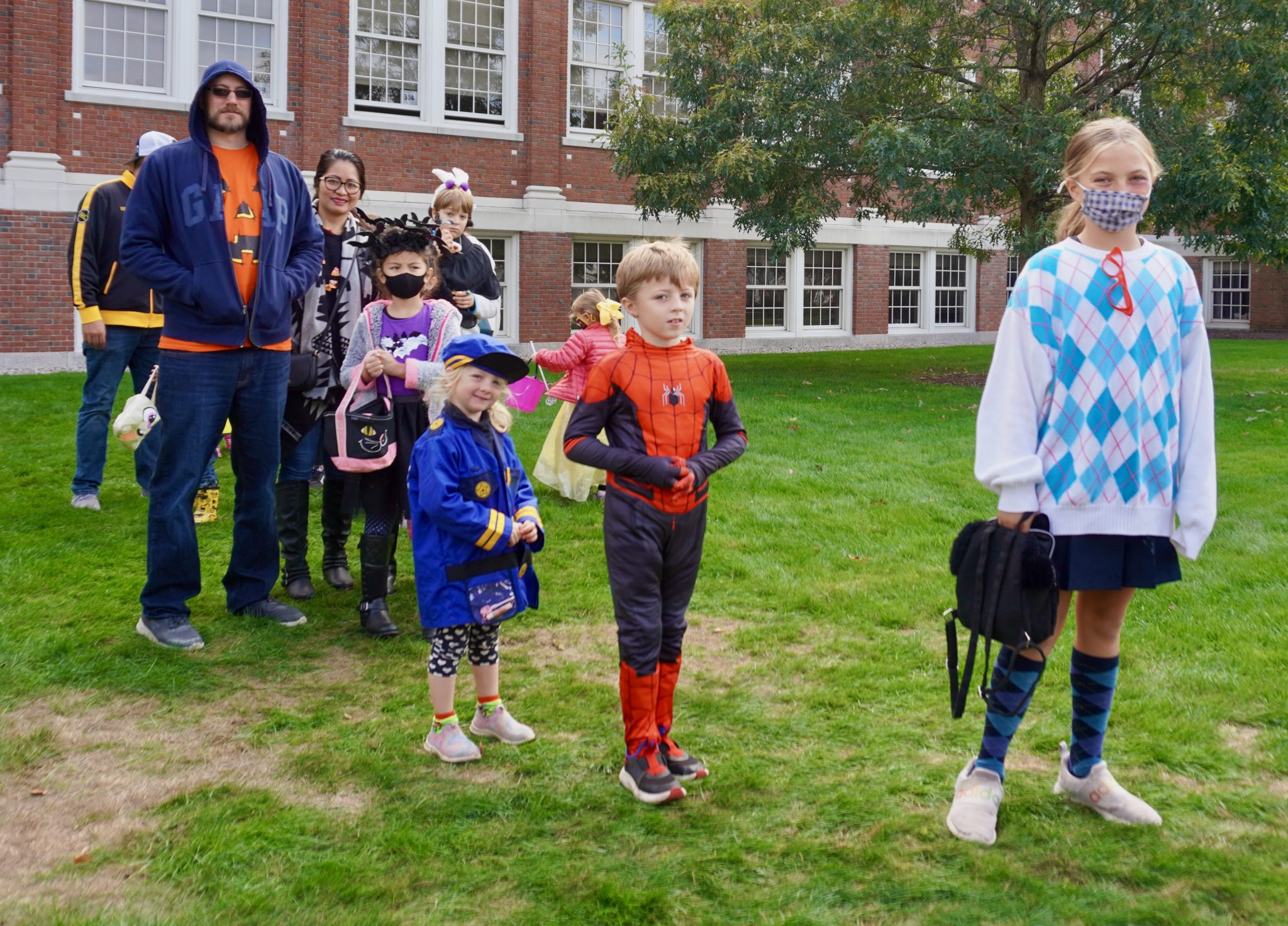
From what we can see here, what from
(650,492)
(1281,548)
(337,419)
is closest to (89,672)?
(337,419)

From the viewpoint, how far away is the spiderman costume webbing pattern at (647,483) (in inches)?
142

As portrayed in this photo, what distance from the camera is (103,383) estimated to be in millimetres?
7559

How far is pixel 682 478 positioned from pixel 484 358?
0.89m

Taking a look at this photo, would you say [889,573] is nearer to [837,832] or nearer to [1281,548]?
[1281,548]

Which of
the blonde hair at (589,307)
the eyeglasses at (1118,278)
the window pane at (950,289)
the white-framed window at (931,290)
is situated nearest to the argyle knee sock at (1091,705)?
the eyeglasses at (1118,278)

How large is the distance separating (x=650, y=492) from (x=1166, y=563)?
1.47m

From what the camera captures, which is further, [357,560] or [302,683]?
[357,560]

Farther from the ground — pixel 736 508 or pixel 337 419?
pixel 337 419

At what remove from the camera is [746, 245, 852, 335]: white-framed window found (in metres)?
24.5

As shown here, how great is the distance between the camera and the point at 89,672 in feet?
15.5

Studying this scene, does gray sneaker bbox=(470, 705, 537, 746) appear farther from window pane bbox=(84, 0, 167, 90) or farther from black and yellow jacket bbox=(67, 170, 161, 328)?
window pane bbox=(84, 0, 167, 90)

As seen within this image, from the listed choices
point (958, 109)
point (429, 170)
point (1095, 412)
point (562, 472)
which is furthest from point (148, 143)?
point (429, 170)

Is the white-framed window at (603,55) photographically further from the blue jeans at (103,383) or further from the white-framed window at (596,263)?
the blue jeans at (103,383)

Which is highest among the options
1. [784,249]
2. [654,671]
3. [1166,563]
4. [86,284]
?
[784,249]
